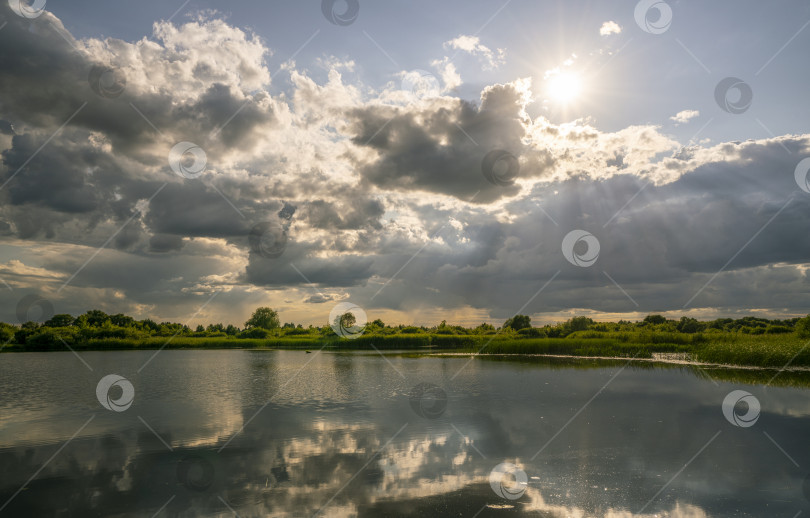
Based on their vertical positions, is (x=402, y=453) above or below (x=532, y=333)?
below

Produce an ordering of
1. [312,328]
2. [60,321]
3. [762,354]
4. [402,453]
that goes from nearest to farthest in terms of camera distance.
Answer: [402,453] < [762,354] < [60,321] < [312,328]

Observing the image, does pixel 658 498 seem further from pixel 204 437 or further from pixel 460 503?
pixel 204 437

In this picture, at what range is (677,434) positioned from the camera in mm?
16625

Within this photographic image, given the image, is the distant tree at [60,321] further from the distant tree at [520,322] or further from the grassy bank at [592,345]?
the distant tree at [520,322]

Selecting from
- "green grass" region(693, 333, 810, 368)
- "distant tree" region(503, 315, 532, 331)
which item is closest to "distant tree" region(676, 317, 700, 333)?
"distant tree" region(503, 315, 532, 331)

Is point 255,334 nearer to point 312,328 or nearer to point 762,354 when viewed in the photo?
point 312,328

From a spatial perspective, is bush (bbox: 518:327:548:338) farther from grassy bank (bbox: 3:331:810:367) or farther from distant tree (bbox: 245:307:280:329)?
distant tree (bbox: 245:307:280:329)

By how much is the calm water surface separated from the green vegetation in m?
20.2

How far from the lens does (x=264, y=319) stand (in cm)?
15850

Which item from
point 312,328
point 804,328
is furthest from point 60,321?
point 804,328

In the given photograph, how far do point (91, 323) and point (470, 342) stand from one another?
102277 millimetres

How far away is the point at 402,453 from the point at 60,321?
5156 inches

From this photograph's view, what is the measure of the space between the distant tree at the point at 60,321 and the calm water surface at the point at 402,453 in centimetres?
10490

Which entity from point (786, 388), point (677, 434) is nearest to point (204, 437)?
point (677, 434)
